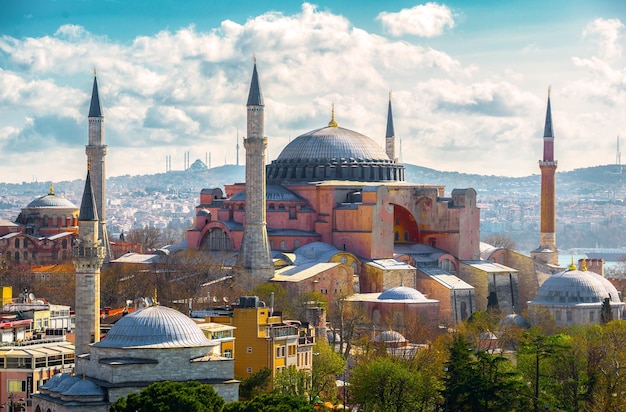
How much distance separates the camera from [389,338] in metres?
53.1

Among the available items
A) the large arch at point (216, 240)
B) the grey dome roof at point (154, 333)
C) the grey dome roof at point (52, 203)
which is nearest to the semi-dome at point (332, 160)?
the large arch at point (216, 240)

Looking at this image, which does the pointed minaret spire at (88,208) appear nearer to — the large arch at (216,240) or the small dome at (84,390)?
the small dome at (84,390)

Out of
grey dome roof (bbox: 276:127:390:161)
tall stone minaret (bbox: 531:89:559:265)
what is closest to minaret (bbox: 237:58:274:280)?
grey dome roof (bbox: 276:127:390:161)

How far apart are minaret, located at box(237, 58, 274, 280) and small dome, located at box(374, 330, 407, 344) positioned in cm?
939

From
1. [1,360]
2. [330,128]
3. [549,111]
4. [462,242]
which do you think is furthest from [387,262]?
[1,360]

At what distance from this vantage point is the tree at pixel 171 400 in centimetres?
3619

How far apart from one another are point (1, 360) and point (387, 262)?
23.1 metres

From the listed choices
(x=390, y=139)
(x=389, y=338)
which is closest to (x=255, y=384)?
Result: (x=389, y=338)

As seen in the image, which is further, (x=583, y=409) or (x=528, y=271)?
(x=528, y=271)

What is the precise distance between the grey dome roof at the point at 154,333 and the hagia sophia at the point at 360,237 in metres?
16.8

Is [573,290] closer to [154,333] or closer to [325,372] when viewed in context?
[325,372]

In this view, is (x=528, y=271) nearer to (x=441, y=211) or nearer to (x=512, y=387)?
(x=441, y=211)

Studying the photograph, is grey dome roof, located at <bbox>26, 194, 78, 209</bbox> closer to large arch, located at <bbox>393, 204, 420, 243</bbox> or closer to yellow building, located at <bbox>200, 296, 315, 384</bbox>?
large arch, located at <bbox>393, 204, 420, 243</bbox>

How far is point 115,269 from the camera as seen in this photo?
66.8 meters
